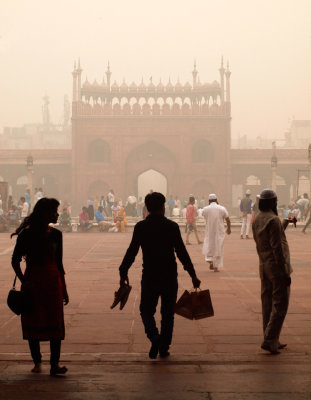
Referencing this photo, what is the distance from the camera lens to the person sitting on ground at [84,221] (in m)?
20.3

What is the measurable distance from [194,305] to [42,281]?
101cm

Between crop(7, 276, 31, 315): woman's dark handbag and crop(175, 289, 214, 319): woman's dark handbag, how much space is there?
38.6 inches

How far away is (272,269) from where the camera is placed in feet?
15.2

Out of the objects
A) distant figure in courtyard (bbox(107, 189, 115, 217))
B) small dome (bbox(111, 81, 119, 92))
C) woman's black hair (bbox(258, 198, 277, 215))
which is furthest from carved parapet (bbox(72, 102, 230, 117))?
woman's black hair (bbox(258, 198, 277, 215))

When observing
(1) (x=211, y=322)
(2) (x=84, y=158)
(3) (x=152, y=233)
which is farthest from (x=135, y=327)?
(2) (x=84, y=158)

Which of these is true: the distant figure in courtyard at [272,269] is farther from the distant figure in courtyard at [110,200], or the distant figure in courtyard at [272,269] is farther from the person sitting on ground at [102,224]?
the distant figure in courtyard at [110,200]

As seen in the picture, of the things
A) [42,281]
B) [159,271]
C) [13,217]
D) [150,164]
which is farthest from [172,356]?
[150,164]

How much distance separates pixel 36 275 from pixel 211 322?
2036mm

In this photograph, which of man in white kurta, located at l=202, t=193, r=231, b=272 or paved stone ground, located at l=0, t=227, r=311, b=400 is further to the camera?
man in white kurta, located at l=202, t=193, r=231, b=272

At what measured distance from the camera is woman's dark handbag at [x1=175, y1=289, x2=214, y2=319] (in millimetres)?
4520

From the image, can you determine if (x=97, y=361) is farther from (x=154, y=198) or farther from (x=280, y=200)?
(x=280, y=200)

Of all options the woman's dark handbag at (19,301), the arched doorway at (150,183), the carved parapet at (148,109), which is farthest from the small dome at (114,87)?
the woman's dark handbag at (19,301)

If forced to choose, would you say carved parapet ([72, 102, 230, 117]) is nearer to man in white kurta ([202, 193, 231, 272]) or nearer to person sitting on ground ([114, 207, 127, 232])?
person sitting on ground ([114, 207, 127, 232])

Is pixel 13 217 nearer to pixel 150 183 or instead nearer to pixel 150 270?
pixel 150 270
